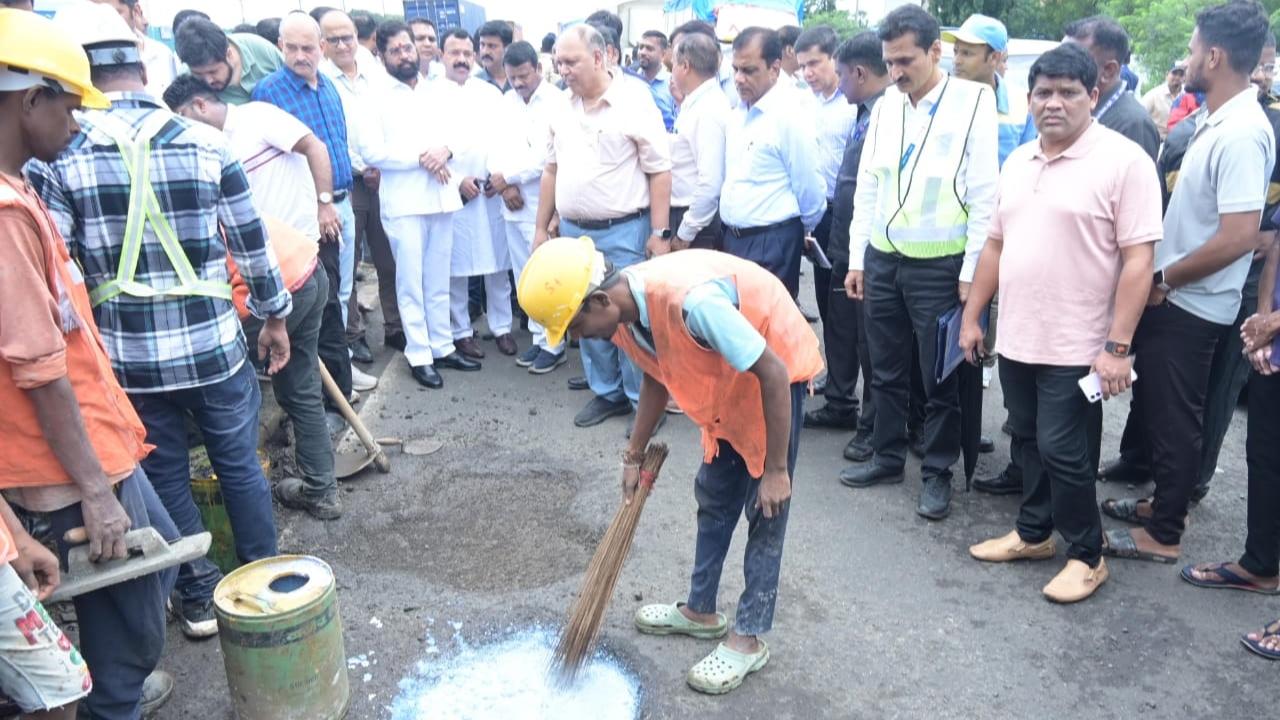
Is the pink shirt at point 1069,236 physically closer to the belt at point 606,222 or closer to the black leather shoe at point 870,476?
the black leather shoe at point 870,476

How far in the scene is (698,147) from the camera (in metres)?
5.55

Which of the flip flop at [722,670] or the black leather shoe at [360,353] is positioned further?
the black leather shoe at [360,353]

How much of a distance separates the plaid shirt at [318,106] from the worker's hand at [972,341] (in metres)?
3.67

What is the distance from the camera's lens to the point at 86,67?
7.14 ft

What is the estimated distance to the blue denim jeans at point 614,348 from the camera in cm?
546

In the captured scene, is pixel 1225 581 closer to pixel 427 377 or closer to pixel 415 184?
pixel 427 377

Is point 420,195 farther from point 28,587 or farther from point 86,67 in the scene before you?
point 28,587

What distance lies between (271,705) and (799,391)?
2.01 metres

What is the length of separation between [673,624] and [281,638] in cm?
144

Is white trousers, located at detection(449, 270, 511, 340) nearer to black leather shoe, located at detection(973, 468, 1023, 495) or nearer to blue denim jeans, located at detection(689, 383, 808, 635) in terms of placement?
black leather shoe, located at detection(973, 468, 1023, 495)

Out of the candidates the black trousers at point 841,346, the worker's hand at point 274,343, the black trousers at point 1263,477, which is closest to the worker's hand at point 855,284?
the black trousers at point 841,346

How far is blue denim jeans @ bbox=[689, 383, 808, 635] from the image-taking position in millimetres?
3146

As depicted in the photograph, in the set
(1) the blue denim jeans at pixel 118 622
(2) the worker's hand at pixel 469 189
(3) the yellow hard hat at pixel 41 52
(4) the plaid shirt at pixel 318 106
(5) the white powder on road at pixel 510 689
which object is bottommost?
(5) the white powder on road at pixel 510 689

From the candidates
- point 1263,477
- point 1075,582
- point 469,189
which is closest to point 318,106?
point 469,189
